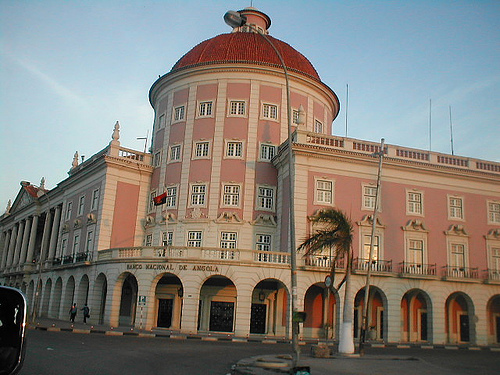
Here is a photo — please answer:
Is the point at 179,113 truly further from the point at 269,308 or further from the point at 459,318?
the point at 459,318

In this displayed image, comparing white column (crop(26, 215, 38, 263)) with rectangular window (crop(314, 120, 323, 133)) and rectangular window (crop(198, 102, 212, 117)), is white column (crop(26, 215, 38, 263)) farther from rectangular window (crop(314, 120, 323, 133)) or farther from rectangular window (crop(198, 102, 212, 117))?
rectangular window (crop(314, 120, 323, 133))

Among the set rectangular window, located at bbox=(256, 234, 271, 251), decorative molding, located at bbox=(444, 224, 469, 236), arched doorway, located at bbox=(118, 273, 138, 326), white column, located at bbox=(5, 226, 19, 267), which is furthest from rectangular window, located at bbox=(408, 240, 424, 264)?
white column, located at bbox=(5, 226, 19, 267)

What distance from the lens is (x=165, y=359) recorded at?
18.1m

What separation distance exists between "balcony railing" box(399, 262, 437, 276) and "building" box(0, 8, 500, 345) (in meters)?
0.09

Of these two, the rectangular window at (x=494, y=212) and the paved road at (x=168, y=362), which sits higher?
the rectangular window at (x=494, y=212)

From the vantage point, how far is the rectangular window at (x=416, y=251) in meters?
36.2

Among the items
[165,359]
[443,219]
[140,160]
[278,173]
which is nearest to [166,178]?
[140,160]

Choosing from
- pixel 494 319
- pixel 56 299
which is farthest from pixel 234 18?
pixel 56 299

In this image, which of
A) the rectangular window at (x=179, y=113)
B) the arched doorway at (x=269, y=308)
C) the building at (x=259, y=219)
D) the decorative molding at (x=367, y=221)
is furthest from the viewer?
the rectangular window at (x=179, y=113)

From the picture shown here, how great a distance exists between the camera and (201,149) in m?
41.4

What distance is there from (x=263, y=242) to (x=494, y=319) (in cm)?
1810

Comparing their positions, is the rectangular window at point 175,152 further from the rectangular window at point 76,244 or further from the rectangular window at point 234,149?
the rectangular window at point 76,244

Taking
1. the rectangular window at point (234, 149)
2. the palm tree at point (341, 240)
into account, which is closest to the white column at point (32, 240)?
the rectangular window at point (234, 149)

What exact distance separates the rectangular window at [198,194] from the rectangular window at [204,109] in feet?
20.4
